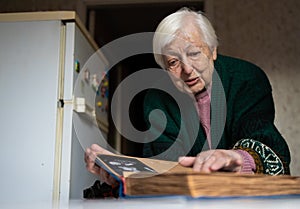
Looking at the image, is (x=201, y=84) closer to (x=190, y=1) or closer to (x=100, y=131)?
(x=100, y=131)

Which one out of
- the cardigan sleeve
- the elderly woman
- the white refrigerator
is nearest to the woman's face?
the elderly woman

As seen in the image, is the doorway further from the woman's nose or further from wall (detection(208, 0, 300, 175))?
the woman's nose

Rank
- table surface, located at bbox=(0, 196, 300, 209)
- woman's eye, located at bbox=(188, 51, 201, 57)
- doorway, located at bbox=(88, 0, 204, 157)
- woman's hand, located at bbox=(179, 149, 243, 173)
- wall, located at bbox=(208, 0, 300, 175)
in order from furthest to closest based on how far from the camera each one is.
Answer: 1. doorway, located at bbox=(88, 0, 204, 157)
2. wall, located at bbox=(208, 0, 300, 175)
3. woman's eye, located at bbox=(188, 51, 201, 57)
4. woman's hand, located at bbox=(179, 149, 243, 173)
5. table surface, located at bbox=(0, 196, 300, 209)

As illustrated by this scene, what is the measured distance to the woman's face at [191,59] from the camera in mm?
1165

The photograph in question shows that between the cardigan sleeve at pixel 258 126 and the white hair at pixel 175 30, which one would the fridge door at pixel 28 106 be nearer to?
the white hair at pixel 175 30

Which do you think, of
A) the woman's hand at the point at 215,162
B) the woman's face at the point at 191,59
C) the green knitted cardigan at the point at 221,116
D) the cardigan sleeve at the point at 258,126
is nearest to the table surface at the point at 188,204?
the woman's hand at the point at 215,162

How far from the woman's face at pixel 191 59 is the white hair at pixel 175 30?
0.05 ft

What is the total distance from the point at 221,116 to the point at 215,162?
56cm

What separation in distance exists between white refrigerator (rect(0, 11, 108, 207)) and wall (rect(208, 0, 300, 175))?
3.59 ft

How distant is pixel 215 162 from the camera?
0.58m

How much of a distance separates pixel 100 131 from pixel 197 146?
1.26 meters

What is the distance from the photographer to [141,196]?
0.48 meters

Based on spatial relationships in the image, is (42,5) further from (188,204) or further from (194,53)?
(188,204)

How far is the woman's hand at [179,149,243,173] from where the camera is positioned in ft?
1.90
